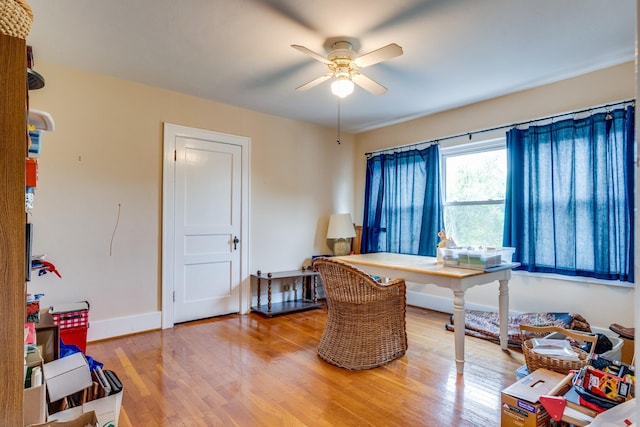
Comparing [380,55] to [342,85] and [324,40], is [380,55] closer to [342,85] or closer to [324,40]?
[342,85]

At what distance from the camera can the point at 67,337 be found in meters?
2.73

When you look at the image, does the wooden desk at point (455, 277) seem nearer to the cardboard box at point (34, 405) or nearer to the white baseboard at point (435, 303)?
the white baseboard at point (435, 303)

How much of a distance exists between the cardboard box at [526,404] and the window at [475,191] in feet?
7.18

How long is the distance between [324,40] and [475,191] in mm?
2483

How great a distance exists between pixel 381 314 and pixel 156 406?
1.61 m

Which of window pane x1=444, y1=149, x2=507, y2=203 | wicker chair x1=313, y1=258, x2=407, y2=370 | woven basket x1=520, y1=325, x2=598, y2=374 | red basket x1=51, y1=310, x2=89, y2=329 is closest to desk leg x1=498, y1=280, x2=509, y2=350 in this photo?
woven basket x1=520, y1=325, x2=598, y2=374

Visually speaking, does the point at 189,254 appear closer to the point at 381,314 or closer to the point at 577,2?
the point at 381,314

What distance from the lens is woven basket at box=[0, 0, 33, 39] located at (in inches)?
40.4

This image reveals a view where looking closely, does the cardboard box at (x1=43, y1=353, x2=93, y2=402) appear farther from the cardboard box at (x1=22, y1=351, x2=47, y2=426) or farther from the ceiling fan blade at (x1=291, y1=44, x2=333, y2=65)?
the ceiling fan blade at (x1=291, y1=44, x2=333, y2=65)

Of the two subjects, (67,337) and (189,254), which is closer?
(67,337)

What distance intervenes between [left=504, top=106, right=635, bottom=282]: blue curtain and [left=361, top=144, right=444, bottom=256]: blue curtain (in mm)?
854

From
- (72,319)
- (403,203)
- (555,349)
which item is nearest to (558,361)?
(555,349)

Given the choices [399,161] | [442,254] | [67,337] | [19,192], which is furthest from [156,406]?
[399,161]

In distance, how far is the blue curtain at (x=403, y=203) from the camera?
418cm
